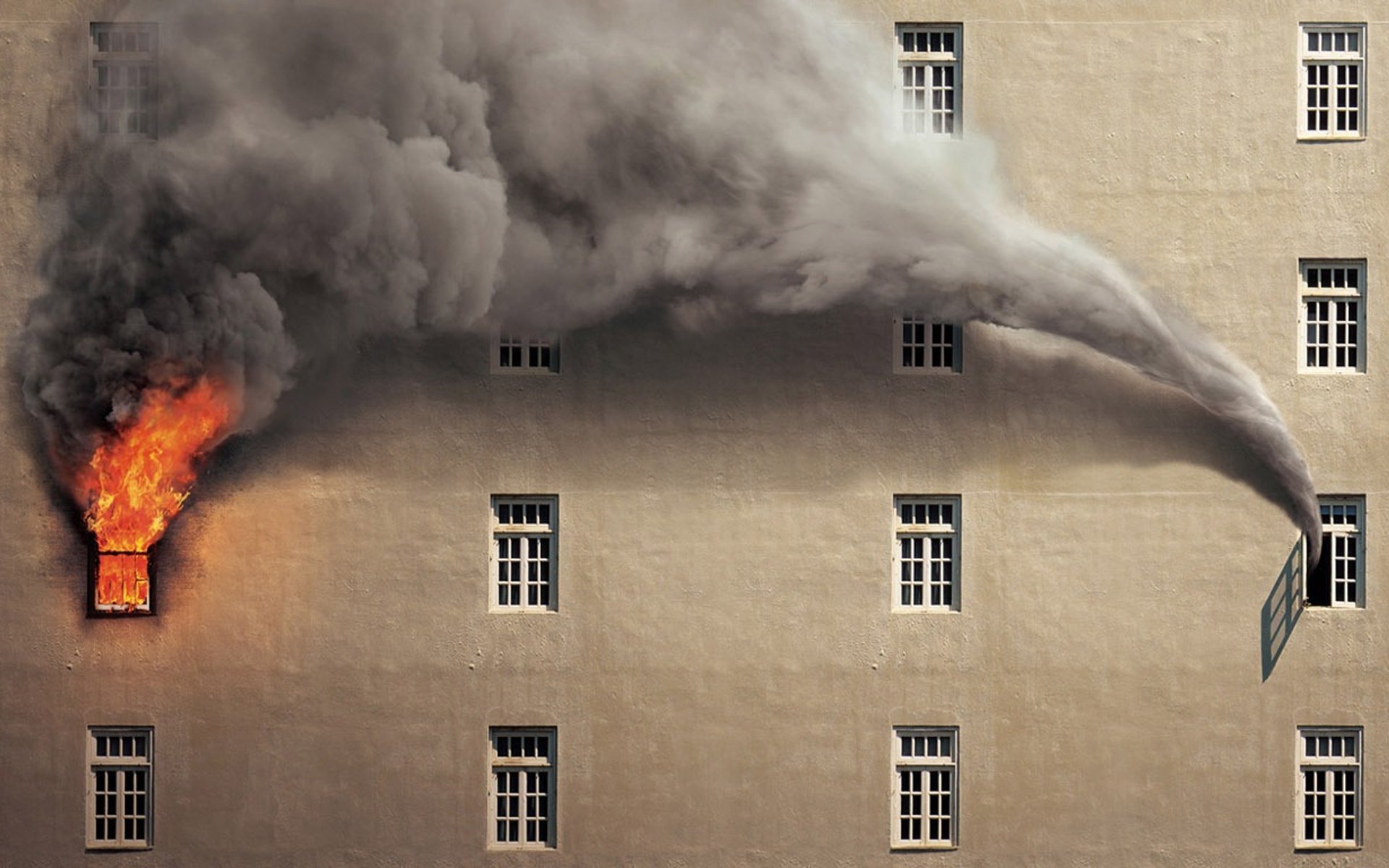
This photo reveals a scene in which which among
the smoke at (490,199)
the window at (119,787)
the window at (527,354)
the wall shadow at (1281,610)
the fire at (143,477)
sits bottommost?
the window at (119,787)

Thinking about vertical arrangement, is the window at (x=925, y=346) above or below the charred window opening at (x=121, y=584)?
above

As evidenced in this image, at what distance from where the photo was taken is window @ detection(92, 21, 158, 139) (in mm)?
24828

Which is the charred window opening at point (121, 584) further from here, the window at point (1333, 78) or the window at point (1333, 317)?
the window at point (1333, 78)

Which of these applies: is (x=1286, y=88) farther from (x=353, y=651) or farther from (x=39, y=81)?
(x=39, y=81)

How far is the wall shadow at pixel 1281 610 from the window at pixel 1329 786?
1.08 m

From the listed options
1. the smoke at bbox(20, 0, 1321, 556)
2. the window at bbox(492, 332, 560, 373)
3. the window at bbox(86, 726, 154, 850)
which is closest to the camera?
the smoke at bbox(20, 0, 1321, 556)

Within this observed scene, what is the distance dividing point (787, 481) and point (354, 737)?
6.21 meters

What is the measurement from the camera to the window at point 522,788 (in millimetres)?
25016

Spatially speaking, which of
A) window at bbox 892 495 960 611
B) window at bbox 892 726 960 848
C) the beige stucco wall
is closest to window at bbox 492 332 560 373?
the beige stucco wall

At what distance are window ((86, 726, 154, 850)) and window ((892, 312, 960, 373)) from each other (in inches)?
A: 410

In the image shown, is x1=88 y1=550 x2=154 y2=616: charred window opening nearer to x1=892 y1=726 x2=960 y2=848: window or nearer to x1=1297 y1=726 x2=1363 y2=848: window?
x1=892 y1=726 x2=960 y2=848: window

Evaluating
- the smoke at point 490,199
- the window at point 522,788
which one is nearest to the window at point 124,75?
the smoke at point 490,199

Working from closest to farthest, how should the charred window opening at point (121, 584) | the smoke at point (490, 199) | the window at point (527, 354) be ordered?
the smoke at point (490, 199)
the charred window opening at point (121, 584)
the window at point (527, 354)

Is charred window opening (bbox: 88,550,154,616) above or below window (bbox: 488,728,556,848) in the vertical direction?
→ above
